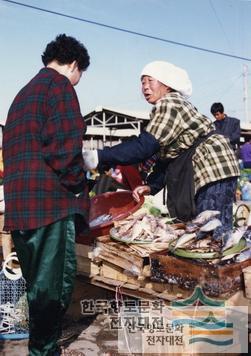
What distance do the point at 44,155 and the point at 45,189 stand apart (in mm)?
193

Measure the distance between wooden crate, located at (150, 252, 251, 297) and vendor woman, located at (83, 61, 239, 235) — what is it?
1.81 feet

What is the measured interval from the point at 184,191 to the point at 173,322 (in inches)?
40.6

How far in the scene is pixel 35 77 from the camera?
277cm

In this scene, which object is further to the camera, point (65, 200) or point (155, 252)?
point (155, 252)

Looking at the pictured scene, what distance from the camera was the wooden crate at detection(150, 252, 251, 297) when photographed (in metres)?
2.70

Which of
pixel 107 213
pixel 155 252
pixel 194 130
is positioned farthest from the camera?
pixel 107 213

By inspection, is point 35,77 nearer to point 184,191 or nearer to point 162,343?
point 184,191

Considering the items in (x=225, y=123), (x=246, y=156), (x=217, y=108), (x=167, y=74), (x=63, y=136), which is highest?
(x=217, y=108)

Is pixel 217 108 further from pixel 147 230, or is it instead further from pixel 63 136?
pixel 63 136

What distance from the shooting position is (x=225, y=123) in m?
8.41

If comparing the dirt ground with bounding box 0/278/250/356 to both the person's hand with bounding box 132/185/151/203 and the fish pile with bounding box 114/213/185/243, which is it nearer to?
the fish pile with bounding box 114/213/185/243

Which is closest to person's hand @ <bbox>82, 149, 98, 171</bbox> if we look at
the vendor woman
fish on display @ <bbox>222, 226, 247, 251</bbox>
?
the vendor woman

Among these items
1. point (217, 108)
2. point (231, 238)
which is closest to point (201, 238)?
point (231, 238)

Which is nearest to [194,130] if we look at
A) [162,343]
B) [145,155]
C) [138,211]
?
[145,155]
